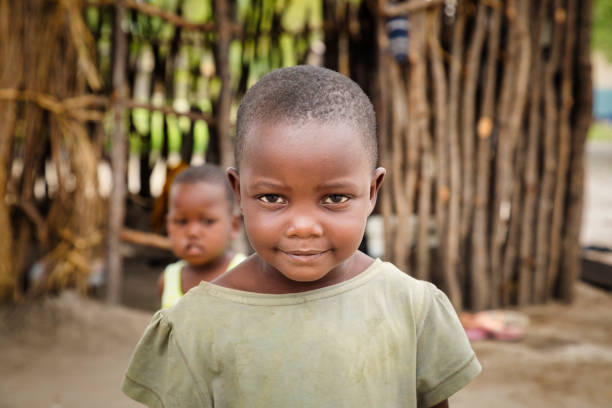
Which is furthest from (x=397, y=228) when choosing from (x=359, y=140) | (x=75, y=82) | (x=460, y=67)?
(x=359, y=140)

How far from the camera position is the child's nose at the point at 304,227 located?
105 cm

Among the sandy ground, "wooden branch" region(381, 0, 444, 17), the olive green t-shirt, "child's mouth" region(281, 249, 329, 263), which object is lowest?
the sandy ground

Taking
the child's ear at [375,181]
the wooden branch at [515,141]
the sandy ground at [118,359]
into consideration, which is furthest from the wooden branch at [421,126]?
the child's ear at [375,181]

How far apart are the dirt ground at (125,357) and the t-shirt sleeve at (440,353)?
6.51 ft

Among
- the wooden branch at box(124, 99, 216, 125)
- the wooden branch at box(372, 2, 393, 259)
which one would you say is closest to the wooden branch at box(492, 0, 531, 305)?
the wooden branch at box(372, 2, 393, 259)

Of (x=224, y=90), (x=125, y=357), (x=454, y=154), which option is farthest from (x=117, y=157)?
(x=454, y=154)

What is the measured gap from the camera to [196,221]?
7.85 feet

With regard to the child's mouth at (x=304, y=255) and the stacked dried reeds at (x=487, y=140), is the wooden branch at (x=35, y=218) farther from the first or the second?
the child's mouth at (x=304, y=255)

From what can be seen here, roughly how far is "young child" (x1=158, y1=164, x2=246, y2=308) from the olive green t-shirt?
1210mm

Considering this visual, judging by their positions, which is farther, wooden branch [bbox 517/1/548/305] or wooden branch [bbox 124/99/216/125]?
wooden branch [bbox 517/1/548/305]

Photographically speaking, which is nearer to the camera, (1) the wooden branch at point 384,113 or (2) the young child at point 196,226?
(2) the young child at point 196,226

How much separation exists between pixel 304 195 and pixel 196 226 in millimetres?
1417

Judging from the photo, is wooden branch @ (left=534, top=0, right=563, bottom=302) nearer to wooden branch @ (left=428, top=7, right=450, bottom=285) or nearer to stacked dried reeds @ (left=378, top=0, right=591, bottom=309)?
stacked dried reeds @ (left=378, top=0, right=591, bottom=309)

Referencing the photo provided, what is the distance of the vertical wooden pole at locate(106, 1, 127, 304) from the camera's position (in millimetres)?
4070
